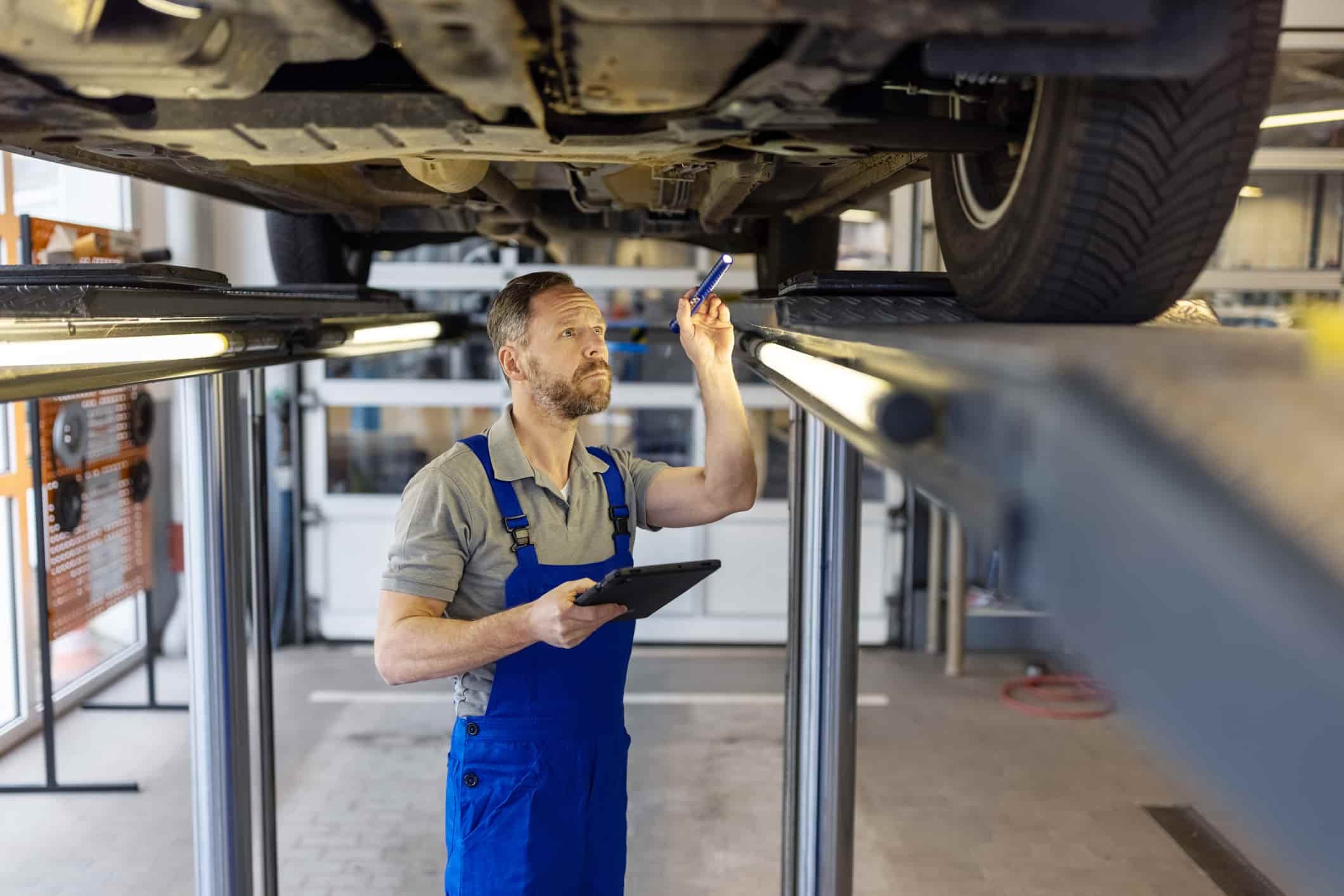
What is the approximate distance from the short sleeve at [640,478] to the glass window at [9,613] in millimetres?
2763

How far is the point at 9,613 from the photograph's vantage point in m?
3.84

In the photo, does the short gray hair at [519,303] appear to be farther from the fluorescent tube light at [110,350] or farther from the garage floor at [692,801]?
the garage floor at [692,801]

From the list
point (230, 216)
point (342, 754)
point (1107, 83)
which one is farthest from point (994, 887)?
point (230, 216)

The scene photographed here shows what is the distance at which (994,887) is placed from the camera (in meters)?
2.90

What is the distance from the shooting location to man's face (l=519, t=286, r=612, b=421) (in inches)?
78.3

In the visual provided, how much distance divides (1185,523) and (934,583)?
4.71 m

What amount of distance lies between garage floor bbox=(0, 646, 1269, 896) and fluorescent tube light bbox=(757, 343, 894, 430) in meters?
2.15

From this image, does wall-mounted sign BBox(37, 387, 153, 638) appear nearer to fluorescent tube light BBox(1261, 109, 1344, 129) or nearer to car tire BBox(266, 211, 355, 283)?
car tire BBox(266, 211, 355, 283)

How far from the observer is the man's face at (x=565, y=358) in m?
1.99

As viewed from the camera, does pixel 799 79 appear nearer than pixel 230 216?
Yes

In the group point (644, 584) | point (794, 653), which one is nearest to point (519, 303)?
point (644, 584)

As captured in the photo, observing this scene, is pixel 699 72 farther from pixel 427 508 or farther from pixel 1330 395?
pixel 427 508

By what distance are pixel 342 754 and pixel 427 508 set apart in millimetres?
2339

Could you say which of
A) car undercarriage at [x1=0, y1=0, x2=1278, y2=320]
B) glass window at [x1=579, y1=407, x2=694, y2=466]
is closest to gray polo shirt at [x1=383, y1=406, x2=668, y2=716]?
car undercarriage at [x1=0, y1=0, x2=1278, y2=320]
